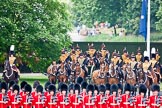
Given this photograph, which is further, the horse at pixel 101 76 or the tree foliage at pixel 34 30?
the tree foliage at pixel 34 30

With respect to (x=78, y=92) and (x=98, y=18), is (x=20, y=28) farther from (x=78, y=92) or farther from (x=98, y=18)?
(x=98, y=18)

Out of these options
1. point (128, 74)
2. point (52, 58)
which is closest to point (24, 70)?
point (52, 58)

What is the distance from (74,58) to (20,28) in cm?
293

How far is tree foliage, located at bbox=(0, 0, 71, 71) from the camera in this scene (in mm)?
33156

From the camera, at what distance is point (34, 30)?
33.4 metres

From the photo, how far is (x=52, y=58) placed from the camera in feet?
111

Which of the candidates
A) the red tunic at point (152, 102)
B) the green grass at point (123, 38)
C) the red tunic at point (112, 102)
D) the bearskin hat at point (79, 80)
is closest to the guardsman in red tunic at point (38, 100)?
the red tunic at point (112, 102)

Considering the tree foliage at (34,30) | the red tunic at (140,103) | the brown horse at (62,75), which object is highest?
the tree foliage at (34,30)

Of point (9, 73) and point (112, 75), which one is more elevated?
point (9, 73)

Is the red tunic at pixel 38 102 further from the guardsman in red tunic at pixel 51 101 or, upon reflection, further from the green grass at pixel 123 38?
the green grass at pixel 123 38

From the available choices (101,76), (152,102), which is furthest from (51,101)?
(101,76)

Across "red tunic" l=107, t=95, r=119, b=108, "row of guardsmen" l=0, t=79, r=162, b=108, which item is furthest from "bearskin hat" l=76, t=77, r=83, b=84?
"red tunic" l=107, t=95, r=119, b=108

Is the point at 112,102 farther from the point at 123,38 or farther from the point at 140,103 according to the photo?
→ the point at 123,38

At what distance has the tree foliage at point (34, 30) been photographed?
3316cm
